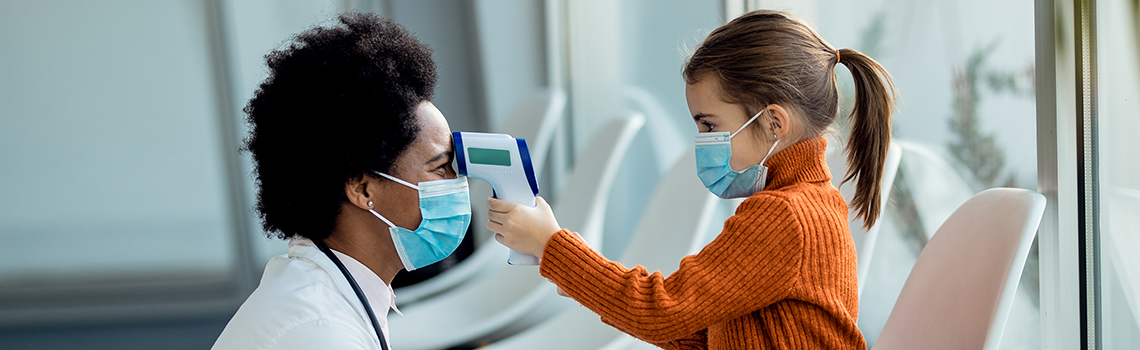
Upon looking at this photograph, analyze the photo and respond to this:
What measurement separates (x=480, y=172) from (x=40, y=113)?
10.7 ft

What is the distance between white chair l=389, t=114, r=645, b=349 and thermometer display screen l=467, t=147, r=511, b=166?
58.9 inches

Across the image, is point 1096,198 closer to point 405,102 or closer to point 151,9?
point 405,102

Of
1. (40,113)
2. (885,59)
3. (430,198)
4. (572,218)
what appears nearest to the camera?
(430,198)

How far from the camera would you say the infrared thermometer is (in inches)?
42.4

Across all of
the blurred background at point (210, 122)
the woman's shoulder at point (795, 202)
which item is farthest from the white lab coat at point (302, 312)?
the blurred background at point (210, 122)

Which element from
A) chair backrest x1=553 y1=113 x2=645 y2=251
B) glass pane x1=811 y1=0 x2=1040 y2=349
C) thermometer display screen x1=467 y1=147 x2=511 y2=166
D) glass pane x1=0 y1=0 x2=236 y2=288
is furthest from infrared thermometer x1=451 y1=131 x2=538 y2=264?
glass pane x1=0 y1=0 x2=236 y2=288

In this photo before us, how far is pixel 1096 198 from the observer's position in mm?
1360

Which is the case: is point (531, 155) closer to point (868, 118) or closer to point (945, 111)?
point (945, 111)

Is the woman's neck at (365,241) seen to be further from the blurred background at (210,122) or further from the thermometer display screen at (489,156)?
the blurred background at (210,122)

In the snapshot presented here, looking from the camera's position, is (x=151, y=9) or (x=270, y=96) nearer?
(x=270, y=96)

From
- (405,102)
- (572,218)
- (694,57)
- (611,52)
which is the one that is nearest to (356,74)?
(405,102)

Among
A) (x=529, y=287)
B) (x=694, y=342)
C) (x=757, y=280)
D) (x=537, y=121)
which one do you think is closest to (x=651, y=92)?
(x=537, y=121)

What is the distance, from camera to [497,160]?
1.09m

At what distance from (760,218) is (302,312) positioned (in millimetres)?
695
